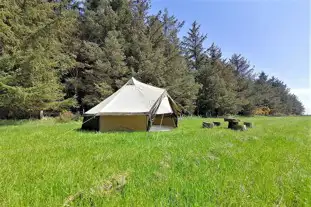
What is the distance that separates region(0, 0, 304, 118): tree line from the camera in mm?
14422

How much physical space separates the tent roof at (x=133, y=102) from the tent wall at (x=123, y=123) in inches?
17.2

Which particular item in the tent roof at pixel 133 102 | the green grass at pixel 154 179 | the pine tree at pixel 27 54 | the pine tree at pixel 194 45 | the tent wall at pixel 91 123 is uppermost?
the pine tree at pixel 194 45

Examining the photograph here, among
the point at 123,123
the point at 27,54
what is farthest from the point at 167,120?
the point at 27,54

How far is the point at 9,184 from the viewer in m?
2.83

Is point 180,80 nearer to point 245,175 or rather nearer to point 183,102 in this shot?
point 183,102

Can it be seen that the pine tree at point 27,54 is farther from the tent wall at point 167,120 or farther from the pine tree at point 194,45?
the pine tree at point 194,45

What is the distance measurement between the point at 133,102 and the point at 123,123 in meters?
1.08

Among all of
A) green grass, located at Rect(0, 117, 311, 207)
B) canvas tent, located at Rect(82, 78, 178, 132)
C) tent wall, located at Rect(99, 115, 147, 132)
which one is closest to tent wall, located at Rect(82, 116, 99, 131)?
canvas tent, located at Rect(82, 78, 178, 132)

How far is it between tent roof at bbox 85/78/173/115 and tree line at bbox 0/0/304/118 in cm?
542

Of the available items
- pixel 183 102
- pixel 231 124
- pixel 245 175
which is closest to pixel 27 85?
pixel 231 124

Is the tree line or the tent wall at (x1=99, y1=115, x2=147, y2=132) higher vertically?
the tree line

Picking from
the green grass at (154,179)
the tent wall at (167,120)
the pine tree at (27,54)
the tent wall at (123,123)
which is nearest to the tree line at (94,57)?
the pine tree at (27,54)

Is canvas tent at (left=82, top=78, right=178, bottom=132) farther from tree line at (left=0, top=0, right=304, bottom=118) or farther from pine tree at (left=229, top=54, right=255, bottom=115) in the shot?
pine tree at (left=229, top=54, right=255, bottom=115)

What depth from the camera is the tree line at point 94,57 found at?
14422 millimetres
